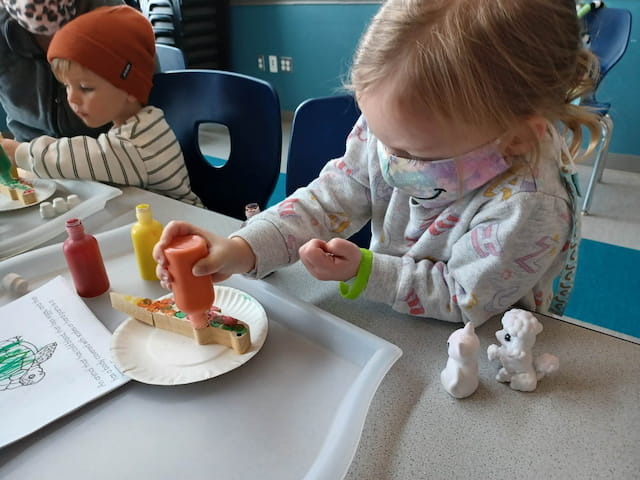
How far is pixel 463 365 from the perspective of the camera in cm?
50

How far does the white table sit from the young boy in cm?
70

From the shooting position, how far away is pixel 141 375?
525 millimetres

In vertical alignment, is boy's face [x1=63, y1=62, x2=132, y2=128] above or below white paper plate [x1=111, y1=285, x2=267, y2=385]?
above

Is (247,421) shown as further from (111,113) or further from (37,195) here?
(111,113)

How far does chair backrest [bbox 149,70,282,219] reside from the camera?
1098 millimetres

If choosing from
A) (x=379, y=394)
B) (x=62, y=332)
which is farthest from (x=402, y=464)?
(x=62, y=332)

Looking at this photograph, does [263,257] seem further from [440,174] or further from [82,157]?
[82,157]

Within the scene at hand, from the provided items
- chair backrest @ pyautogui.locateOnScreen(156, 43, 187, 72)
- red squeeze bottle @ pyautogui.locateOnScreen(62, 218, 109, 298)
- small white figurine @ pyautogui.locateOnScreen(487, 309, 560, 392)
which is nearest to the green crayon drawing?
red squeeze bottle @ pyautogui.locateOnScreen(62, 218, 109, 298)

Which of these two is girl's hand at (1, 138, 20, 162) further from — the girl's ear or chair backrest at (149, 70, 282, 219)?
the girl's ear

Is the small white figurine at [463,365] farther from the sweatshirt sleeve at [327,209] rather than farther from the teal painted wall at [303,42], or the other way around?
the teal painted wall at [303,42]

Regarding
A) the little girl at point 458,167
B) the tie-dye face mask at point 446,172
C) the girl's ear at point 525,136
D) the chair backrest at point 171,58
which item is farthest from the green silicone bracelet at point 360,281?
the chair backrest at point 171,58

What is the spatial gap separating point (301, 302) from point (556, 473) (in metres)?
0.34

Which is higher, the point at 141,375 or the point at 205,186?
the point at 141,375

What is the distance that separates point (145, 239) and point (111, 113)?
0.61 metres
